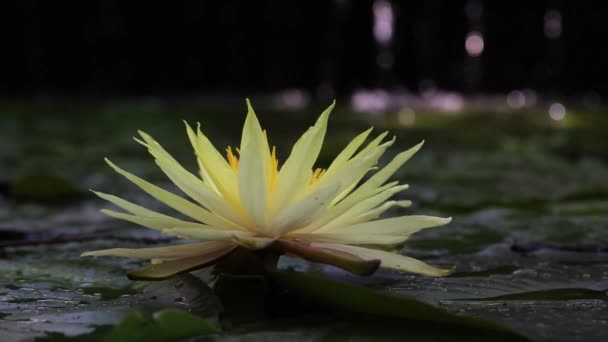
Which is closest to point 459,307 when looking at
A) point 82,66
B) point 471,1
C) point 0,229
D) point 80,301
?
point 80,301

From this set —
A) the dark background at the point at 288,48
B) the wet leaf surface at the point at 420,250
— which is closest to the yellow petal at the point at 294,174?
the wet leaf surface at the point at 420,250

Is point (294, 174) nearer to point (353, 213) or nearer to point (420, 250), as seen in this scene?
point (353, 213)

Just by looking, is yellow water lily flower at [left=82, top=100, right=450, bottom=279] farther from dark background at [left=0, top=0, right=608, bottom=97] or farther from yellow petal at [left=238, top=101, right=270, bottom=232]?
dark background at [left=0, top=0, right=608, bottom=97]

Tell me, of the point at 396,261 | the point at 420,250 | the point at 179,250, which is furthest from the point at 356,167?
the point at 420,250

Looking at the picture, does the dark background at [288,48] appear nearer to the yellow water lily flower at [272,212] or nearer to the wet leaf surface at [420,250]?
the wet leaf surface at [420,250]

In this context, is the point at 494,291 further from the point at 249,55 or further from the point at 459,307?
the point at 249,55
